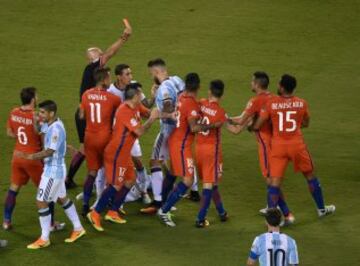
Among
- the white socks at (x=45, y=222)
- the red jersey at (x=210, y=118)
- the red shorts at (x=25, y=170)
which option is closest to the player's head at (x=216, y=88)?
the red jersey at (x=210, y=118)

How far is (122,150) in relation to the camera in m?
12.2

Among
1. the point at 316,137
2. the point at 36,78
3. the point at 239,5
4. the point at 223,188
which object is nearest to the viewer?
the point at 223,188

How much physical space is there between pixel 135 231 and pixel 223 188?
6.73ft

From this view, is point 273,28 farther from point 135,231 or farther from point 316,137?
point 135,231

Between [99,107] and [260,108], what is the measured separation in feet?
6.96

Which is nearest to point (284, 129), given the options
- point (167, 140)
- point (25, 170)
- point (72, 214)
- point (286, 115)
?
point (286, 115)

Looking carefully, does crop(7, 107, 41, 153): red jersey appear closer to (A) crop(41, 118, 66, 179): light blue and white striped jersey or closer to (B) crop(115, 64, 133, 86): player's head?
(A) crop(41, 118, 66, 179): light blue and white striped jersey

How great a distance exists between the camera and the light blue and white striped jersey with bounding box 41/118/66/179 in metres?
11.5

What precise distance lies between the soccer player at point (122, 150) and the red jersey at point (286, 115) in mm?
1489

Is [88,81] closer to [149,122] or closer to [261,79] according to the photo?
[149,122]

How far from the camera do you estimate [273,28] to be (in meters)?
20.6

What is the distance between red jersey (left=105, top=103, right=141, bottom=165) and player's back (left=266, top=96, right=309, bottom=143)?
5.73ft

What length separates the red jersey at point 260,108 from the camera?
40.3ft

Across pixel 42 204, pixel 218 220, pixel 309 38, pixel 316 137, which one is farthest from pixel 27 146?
pixel 309 38
